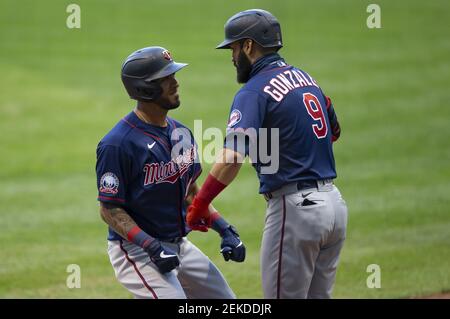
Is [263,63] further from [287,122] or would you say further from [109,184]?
[109,184]

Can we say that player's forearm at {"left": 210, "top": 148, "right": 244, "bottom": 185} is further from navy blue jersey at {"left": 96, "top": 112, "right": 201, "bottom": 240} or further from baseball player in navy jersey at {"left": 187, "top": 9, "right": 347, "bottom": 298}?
navy blue jersey at {"left": 96, "top": 112, "right": 201, "bottom": 240}

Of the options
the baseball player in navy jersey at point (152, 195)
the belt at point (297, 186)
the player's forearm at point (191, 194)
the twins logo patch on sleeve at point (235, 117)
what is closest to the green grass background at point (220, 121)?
the player's forearm at point (191, 194)

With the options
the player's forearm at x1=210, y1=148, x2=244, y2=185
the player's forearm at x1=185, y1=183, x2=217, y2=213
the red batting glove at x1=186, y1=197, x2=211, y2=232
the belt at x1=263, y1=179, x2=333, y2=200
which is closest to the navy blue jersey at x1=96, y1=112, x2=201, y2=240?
the red batting glove at x1=186, y1=197, x2=211, y2=232

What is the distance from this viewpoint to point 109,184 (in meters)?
6.01

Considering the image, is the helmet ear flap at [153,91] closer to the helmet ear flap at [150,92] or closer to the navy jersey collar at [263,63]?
the helmet ear flap at [150,92]

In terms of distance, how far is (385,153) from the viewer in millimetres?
15281

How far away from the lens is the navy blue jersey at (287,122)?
242 inches

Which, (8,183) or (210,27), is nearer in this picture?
(8,183)

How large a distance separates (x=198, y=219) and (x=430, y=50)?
17.0 m

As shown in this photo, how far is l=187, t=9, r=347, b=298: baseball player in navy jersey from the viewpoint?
6.09m
